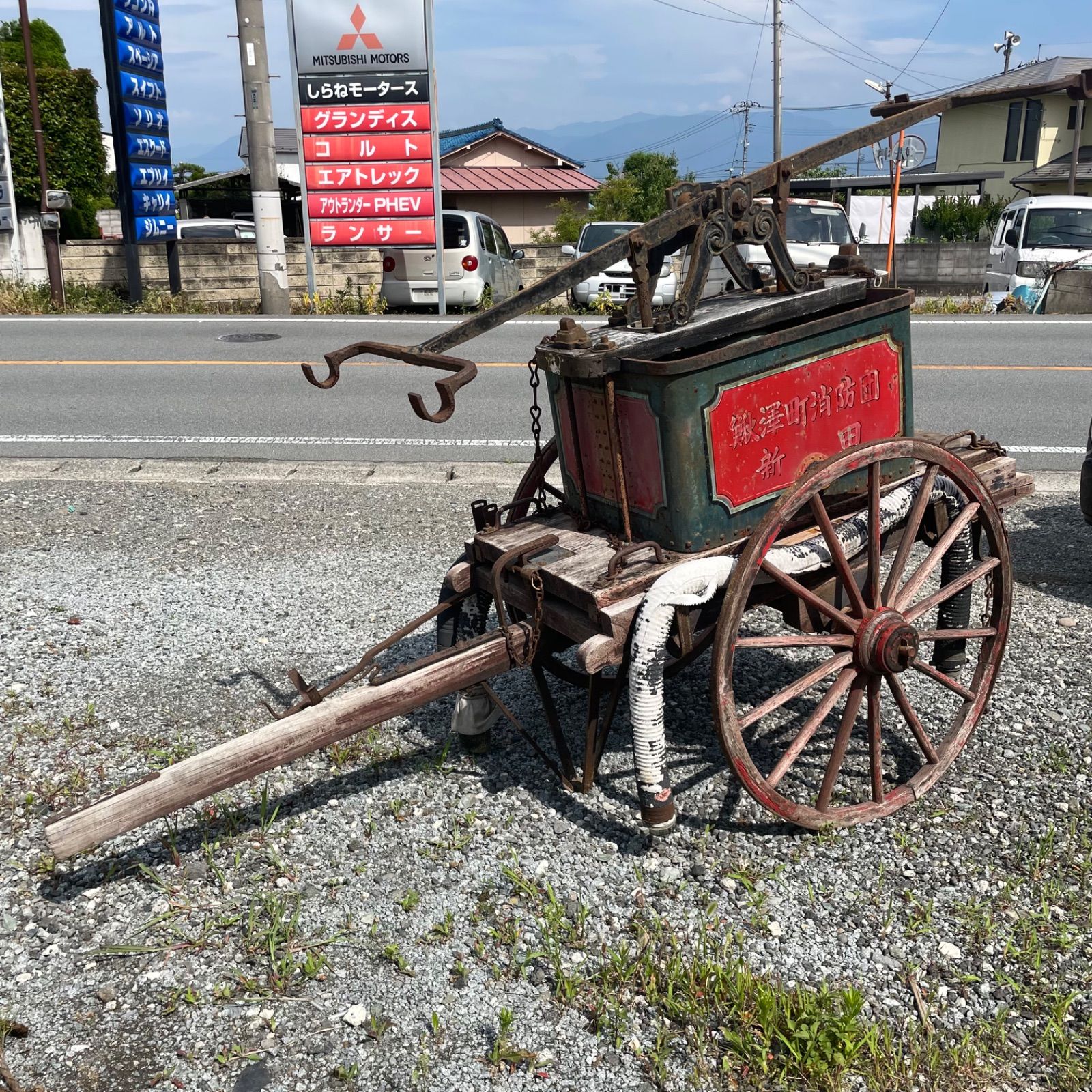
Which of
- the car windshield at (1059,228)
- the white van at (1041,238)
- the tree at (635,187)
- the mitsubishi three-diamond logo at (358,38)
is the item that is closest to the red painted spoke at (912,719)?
the mitsubishi three-diamond logo at (358,38)

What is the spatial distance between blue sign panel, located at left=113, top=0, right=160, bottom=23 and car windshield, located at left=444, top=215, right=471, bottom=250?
5.21 metres

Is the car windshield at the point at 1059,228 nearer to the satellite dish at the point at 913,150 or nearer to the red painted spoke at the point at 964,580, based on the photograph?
the satellite dish at the point at 913,150

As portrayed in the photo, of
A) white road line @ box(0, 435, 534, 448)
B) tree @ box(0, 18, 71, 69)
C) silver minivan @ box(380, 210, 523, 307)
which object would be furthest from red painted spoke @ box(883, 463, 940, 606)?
tree @ box(0, 18, 71, 69)

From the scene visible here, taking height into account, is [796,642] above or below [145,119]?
below

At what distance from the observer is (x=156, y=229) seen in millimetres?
15258

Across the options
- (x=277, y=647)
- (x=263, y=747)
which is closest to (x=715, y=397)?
(x=263, y=747)

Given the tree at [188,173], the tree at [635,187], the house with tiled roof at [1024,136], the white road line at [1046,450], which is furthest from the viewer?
the tree at [188,173]

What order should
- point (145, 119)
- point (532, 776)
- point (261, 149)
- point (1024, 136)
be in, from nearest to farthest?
point (532, 776) → point (261, 149) → point (145, 119) → point (1024, 136)

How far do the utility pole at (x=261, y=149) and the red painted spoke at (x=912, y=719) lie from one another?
1286 centimetres

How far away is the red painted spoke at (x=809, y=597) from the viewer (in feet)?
9.15

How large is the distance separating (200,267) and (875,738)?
→ 49.0 feet

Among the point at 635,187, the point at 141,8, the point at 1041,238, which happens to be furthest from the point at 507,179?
the point at 1041,238

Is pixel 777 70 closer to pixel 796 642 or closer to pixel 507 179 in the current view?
pixel 507 179

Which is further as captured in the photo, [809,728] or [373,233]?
[373,233]
